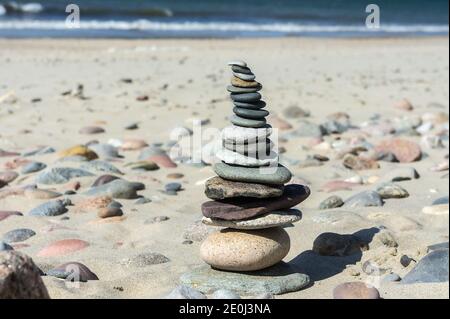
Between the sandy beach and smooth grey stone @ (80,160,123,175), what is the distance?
0.28 feet

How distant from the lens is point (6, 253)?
249cm

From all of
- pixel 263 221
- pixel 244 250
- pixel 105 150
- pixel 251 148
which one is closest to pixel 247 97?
pixel 251 148

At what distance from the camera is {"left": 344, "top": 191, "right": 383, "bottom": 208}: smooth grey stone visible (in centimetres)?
487

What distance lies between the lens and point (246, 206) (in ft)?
11.5

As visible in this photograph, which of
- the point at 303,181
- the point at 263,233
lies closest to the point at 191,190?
the point at 303,181

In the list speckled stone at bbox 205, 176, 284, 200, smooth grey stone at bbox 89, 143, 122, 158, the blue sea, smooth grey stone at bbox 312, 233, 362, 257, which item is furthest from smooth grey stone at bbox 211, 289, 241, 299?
the blue sea

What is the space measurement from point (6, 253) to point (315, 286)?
163 cm

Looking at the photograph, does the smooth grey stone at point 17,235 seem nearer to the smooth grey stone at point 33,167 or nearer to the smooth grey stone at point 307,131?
the smooth grey stone at point 33,167

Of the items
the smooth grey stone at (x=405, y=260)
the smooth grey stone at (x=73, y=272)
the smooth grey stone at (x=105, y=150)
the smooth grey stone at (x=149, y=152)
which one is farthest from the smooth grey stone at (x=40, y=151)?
the smooth grey stone at (x=405, y=260)

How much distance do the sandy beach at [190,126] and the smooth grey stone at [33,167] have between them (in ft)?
0.22

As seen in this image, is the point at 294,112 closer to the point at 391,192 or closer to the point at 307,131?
the point at 307,131

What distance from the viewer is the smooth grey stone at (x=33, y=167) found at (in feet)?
19.6

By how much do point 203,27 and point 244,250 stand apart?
1944cm
